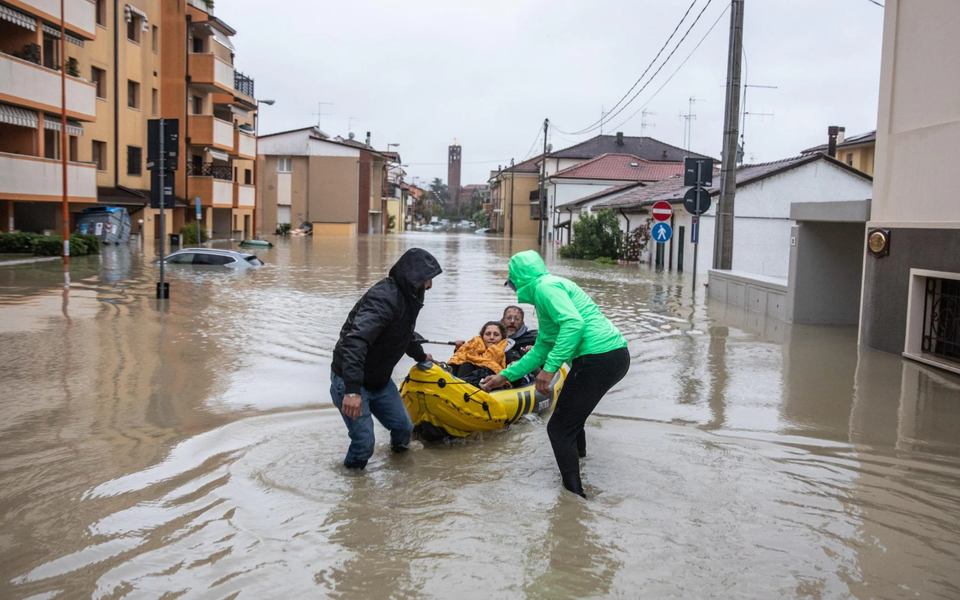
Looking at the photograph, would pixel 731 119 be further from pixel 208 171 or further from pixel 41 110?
pixel 208 171

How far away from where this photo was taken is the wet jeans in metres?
6.07

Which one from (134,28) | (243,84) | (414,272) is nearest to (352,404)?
(414,272)

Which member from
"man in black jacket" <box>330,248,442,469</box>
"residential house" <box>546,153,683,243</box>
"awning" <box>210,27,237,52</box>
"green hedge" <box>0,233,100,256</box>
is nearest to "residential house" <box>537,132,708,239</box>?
"residential house" <box>546,153,683,243</box>

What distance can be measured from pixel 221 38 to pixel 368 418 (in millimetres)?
45862

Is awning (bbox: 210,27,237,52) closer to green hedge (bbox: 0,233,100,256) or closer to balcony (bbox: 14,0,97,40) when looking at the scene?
balcony (bbox: 14,0,97,40)

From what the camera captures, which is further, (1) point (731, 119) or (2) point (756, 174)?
(2) point (756, 174)

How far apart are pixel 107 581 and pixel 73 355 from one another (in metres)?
7.36

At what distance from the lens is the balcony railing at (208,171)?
43.7m

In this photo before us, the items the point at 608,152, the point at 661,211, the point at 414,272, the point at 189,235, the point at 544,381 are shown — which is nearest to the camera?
the point at 544,381

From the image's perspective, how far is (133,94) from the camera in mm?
37594

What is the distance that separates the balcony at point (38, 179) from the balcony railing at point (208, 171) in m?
13.6

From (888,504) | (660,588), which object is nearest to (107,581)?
(660,588)

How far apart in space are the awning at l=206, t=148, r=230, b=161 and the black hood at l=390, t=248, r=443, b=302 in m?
42.1

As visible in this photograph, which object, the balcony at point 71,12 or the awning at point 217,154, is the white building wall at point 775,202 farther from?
the awning at point 217,154
